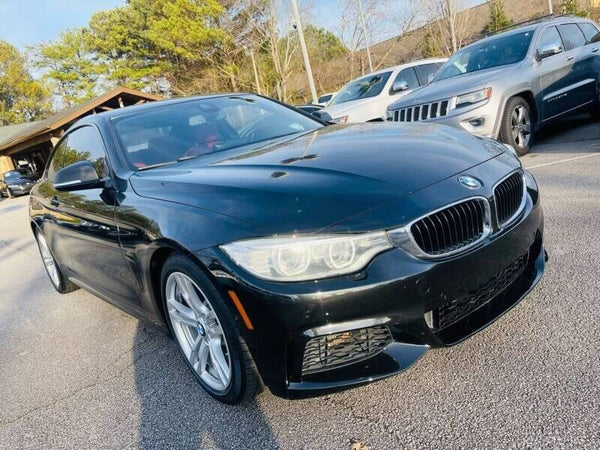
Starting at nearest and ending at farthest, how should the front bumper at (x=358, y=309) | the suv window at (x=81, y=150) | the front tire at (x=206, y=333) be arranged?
the front bumper at (x=358, y=309)
the front tire at (x=206, y=333)
the suv window at (x=81, y=150)

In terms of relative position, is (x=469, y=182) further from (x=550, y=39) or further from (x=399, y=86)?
(x=399, y=86)

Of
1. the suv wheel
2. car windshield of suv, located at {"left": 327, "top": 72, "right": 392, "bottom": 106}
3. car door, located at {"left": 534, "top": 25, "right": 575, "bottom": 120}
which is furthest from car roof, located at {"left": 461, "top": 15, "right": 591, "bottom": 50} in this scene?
car windshield of suv, located at {"left": 327, "top": 72, "right": 392, "bottom": 106}

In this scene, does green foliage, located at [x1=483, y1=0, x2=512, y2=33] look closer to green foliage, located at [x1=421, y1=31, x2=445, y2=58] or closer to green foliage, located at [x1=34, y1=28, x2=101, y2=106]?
green foliage, located at [x1=421, y1=31, x2=445, y2=58]

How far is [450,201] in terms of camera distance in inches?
82.7

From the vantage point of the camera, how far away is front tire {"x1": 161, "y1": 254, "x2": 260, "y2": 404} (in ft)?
7.11

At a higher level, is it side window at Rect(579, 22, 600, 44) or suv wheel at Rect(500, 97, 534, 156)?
side window at Rect(579, 22, 600, 44)

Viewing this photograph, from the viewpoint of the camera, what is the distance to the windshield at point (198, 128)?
10.4 feet

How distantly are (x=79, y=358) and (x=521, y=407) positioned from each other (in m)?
2.76

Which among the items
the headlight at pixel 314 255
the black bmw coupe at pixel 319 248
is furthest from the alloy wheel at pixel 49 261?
the headlight at pixel 314 255

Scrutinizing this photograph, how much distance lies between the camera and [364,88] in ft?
34.5

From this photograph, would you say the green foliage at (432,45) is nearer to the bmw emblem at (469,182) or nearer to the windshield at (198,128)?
the windshield at (198,128)

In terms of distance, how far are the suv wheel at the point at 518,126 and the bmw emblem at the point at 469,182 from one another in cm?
476

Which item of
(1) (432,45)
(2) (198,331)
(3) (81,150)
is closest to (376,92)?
(3) (81,150)

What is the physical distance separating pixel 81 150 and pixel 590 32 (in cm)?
779
